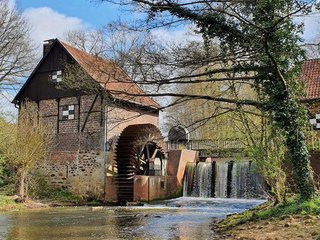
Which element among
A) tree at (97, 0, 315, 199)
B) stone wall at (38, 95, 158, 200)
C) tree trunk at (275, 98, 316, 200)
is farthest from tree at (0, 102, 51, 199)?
tree trunk at (275, 98, 316, 200)

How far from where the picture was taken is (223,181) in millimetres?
20703

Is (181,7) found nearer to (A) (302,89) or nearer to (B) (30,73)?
(A) (302,89)

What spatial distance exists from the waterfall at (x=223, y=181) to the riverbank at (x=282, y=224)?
410 inches

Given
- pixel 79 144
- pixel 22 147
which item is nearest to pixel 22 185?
pixel 22 147

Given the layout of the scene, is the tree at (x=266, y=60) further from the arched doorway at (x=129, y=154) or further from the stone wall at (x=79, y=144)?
the stone wall at (x=79, y=144)

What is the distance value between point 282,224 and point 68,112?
15539 millimetres

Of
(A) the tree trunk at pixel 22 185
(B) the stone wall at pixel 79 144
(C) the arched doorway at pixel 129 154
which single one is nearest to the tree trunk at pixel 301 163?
(C) the arched doorway at pixel 129 154

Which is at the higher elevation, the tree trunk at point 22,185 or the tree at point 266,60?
the tree at point 266,60

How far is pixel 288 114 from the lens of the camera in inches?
374

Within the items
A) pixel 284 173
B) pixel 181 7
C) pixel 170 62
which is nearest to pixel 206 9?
pixel 181 7

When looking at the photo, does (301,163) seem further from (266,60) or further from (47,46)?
(47,46)

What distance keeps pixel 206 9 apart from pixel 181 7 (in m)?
0.47

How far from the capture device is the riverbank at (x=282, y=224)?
Result: 23.8 ft

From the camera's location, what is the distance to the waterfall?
20.0 meters
